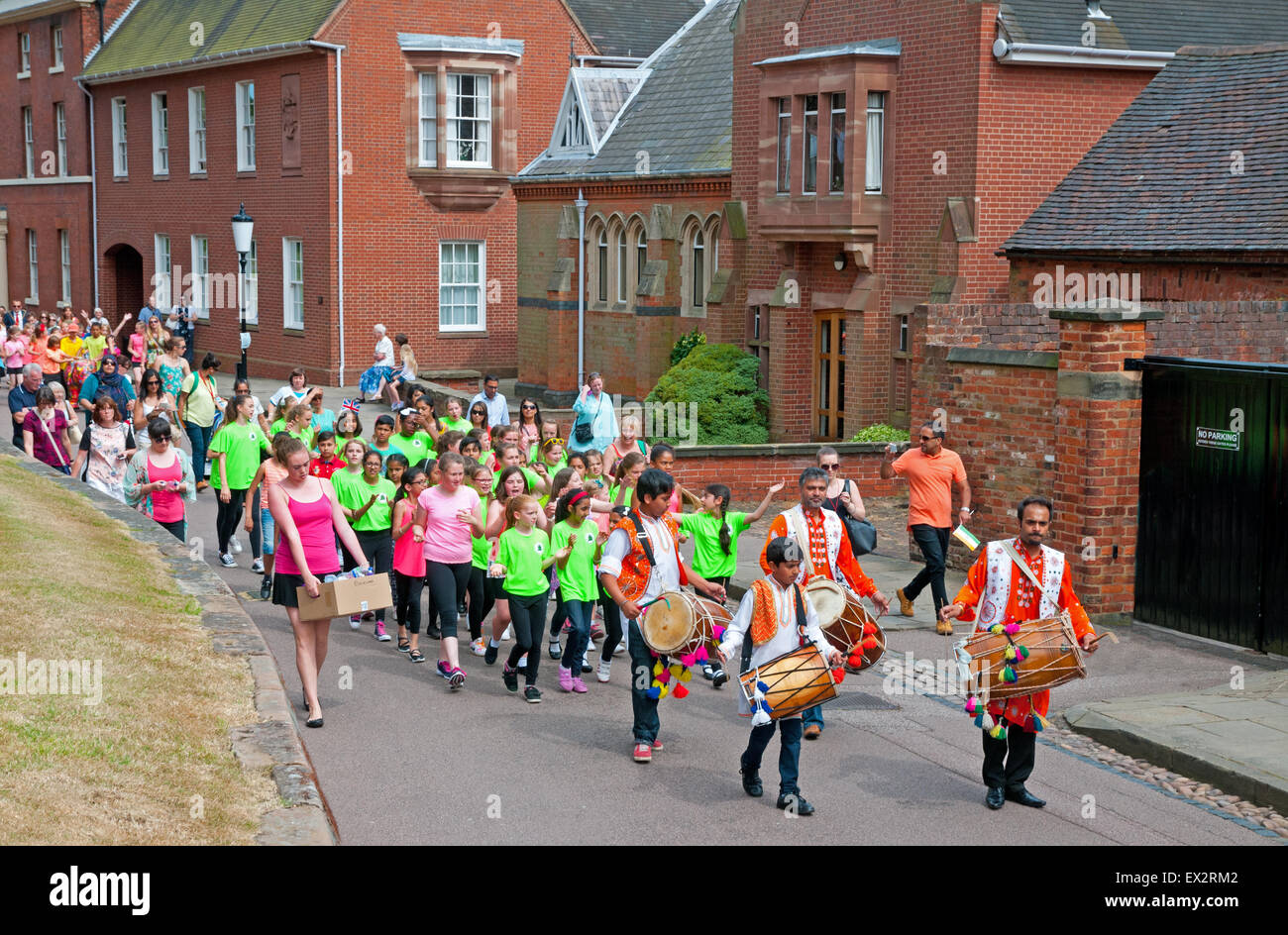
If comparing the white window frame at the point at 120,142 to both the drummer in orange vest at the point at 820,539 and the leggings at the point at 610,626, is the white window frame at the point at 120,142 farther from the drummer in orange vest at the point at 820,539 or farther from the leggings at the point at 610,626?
the drummer in orange vest at the point at 820,539

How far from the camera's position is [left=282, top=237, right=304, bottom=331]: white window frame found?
37.2m

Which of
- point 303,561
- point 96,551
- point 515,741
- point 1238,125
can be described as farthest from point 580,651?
point 1238,125

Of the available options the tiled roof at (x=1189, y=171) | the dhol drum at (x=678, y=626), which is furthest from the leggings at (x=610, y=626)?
the tiled roof at (x=1189, y=171)

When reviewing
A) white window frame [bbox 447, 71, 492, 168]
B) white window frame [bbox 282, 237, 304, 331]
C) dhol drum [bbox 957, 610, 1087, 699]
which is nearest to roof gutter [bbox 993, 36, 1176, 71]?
dhol drum [bbox 957, 610, 1087, 699]

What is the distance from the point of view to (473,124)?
3691 cm

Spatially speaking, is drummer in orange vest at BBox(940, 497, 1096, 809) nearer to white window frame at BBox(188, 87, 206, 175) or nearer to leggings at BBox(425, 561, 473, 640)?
leggings at BBox(425, 561, 473, 640)

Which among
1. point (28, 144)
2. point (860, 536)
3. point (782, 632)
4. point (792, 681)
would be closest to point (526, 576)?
point (860, 536)

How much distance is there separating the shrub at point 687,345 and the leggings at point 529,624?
1766 cm

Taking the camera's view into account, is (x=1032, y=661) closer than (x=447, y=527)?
Yes

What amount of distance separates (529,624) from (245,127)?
98.8 feet

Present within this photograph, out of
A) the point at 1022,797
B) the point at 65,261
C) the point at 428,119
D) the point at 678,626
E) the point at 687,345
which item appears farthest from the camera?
the point at 65,261

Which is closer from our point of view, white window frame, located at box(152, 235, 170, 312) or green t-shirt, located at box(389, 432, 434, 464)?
green t-shirt, located at box(389, 432, 434, 464)

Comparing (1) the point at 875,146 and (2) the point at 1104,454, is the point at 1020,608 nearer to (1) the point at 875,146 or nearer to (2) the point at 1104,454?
(2) the point at 1104,454

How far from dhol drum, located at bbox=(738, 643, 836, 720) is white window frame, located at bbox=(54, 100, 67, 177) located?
44.1 m
